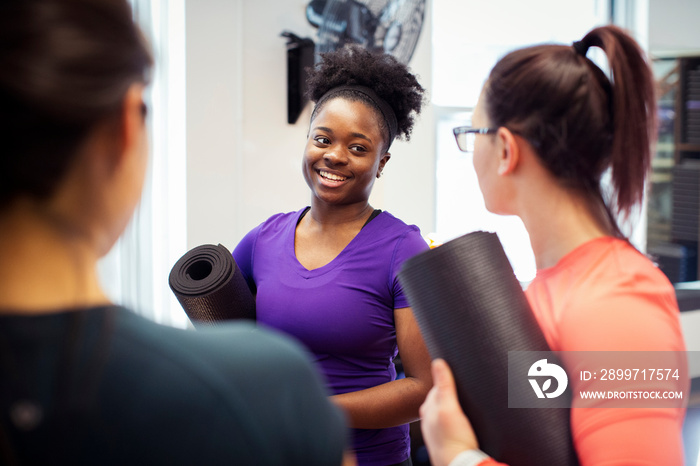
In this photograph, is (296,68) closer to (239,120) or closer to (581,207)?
(239,120)

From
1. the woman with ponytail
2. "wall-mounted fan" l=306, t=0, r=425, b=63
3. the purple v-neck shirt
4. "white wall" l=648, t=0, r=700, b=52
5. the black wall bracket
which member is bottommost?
the purple v-neck shirt

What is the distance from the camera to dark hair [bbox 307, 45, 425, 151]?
1.49m

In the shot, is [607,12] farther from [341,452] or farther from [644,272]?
[341,452]

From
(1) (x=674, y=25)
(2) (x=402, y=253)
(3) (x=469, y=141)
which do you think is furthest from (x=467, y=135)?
(1) (x=674, y=25)

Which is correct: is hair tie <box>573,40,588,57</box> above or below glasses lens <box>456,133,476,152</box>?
above

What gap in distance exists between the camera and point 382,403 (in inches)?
49.4

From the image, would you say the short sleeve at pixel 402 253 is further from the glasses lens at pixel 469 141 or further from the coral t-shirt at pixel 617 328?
the coral t-shirt at pixel 617 328

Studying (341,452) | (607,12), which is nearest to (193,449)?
(341,452)

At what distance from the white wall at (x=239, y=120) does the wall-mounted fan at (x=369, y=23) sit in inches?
6.0

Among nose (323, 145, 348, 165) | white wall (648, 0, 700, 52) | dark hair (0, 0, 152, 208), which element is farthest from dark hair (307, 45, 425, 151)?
white wall (648, 0, 700, 52)

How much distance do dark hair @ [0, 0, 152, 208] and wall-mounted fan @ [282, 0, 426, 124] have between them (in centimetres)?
192

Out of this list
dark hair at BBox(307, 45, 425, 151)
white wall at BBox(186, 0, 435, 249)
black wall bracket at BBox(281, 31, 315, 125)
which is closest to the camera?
dark hair at BBox(307, 45, 425, 151)

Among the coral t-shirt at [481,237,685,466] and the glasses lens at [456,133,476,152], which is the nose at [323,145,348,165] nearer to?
the glasses lens at [456,133,476,152]

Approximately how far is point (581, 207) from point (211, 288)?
2.64 ft
